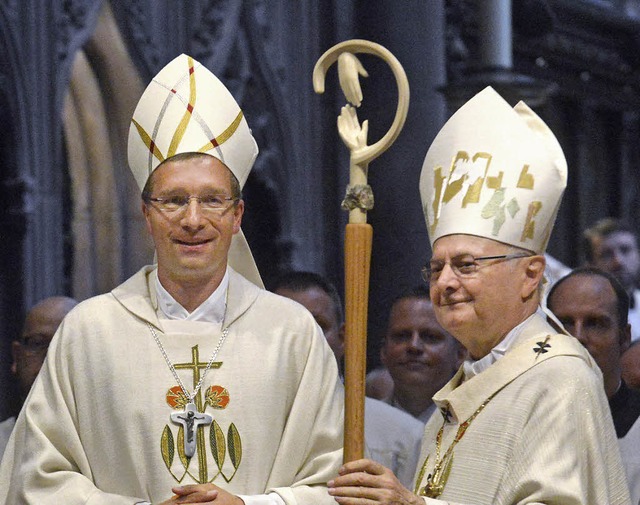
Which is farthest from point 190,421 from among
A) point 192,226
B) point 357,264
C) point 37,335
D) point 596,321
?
point 596,321

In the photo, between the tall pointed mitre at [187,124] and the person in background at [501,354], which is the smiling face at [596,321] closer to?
the person in background at [501,354]

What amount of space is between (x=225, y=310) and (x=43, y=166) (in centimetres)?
319

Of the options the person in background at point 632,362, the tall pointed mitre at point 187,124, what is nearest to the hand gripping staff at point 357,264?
the tall pointed mitre at point 187,124

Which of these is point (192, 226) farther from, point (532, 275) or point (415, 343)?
point (415, 343)

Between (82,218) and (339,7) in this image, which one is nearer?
(82,218)

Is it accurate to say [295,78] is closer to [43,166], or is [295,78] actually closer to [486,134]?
[43,166]

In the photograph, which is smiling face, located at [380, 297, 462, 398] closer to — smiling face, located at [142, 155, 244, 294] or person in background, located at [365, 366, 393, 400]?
person in background, located at [365, 366, 393, 400]

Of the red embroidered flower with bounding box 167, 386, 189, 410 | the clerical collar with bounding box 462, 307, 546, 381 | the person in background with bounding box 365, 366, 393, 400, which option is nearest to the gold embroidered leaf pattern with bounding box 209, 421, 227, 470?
the red embroidered flower with bounding box 167, 386, 189, 410

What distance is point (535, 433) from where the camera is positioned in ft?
14.9

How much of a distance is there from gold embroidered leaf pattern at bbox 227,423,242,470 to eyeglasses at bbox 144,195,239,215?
639 millimetres

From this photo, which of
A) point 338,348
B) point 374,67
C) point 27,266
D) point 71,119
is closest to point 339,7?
point 374,67

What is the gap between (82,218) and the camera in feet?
29.0

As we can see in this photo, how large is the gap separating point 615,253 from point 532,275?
4.73 m

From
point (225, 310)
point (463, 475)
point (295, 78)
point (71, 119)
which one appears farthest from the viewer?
point (295, 78)
